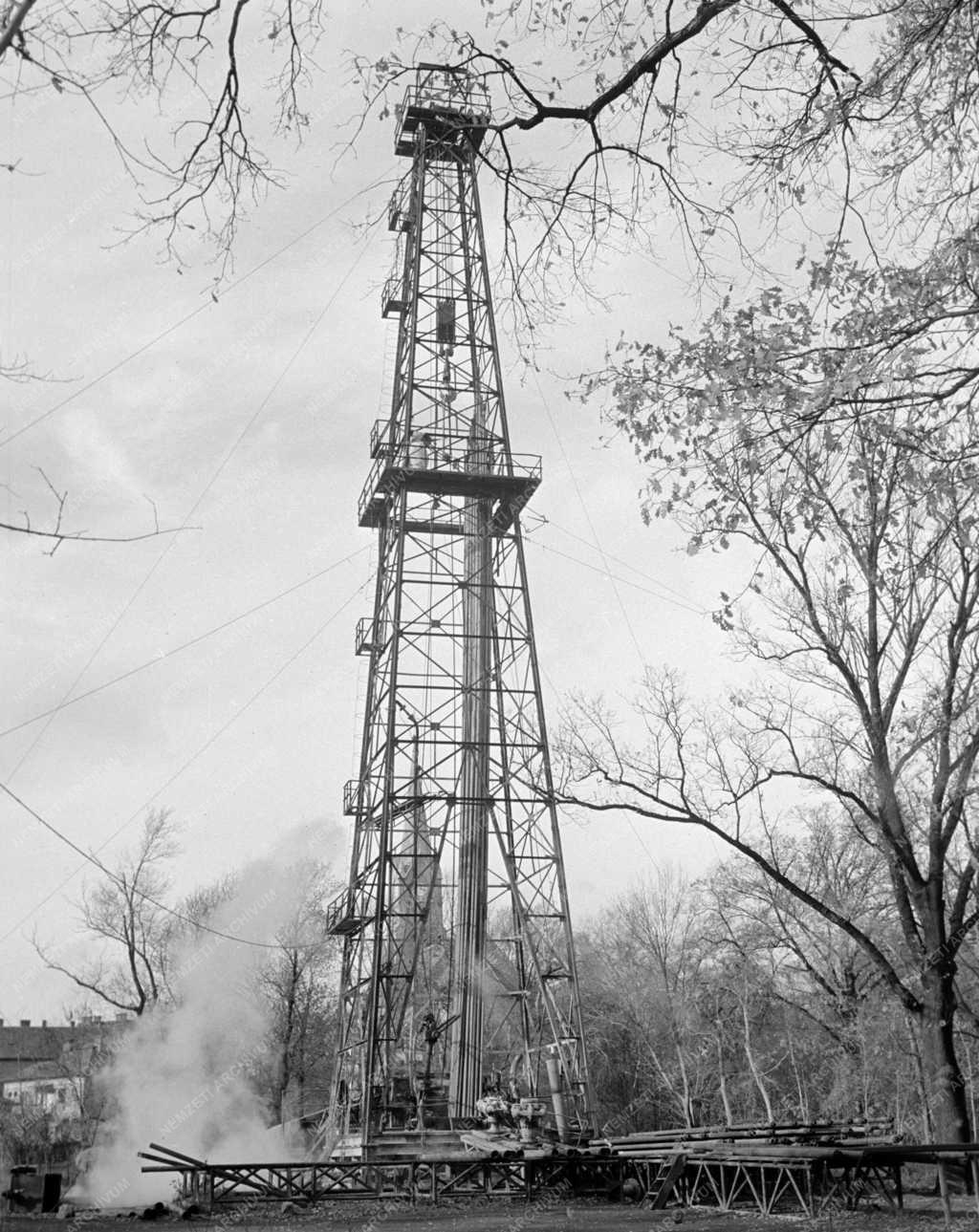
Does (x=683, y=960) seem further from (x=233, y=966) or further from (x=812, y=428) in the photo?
(x=812, y=428)

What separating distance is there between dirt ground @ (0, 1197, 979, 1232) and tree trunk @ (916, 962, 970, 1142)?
100cm

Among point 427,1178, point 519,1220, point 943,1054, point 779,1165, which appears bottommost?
point 519,1220

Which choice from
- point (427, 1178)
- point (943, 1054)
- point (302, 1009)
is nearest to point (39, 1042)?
point (302, 1009)

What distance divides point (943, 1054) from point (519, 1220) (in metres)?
5.93

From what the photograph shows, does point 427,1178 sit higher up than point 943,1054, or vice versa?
point 943,1054

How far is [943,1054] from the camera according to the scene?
1481 cm

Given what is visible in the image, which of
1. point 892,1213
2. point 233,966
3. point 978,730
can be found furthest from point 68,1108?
point 978,730

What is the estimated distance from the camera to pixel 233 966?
135 ft

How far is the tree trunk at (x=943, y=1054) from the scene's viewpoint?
1465cm

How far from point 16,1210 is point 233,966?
778 inches

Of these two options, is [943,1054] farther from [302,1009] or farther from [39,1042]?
[39,1042]

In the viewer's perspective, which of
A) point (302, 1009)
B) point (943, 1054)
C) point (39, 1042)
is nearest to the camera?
point (943, 1054)

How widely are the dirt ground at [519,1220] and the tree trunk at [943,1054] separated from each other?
39.6 inches

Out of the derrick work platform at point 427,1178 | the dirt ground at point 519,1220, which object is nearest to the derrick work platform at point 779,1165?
the dirt ground at point 519,1220
